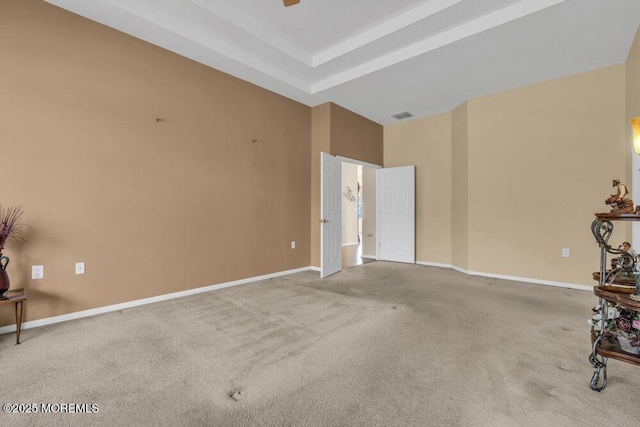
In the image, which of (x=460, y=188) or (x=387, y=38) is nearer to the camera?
(x=387, y=38)

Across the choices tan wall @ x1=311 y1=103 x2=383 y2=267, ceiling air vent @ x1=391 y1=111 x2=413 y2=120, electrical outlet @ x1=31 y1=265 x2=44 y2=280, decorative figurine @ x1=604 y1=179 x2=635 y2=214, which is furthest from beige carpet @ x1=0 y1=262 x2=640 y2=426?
ceiling air vent @ x1=391 y1=111 x2=413 y2=120

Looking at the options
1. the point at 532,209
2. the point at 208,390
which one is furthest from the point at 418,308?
the point at 532,209

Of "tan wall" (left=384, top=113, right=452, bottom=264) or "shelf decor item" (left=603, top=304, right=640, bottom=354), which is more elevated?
"tan wall" (left=384, top=113, right=452, bottom=264)

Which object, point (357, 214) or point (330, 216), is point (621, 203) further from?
point (357, 214)

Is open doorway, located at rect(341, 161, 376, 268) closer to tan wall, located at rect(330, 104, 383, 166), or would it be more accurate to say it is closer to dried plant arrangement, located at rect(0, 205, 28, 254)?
tan wall, located at rect(330, 104, 383, 166)

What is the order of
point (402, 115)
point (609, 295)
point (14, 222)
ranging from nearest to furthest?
point (609, 295) < point (14, 222) < point (402, 115)

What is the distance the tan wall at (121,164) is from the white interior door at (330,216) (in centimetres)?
84

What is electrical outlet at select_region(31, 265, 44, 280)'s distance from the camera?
8.63 feet

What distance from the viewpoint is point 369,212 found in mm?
6641

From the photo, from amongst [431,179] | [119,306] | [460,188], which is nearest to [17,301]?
[119,306]

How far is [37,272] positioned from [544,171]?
6.14 metres

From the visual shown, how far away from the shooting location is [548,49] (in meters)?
3.43

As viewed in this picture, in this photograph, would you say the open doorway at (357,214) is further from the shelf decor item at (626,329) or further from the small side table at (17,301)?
the small side table at (17,301)

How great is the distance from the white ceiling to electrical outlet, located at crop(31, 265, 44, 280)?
8.01 feet
